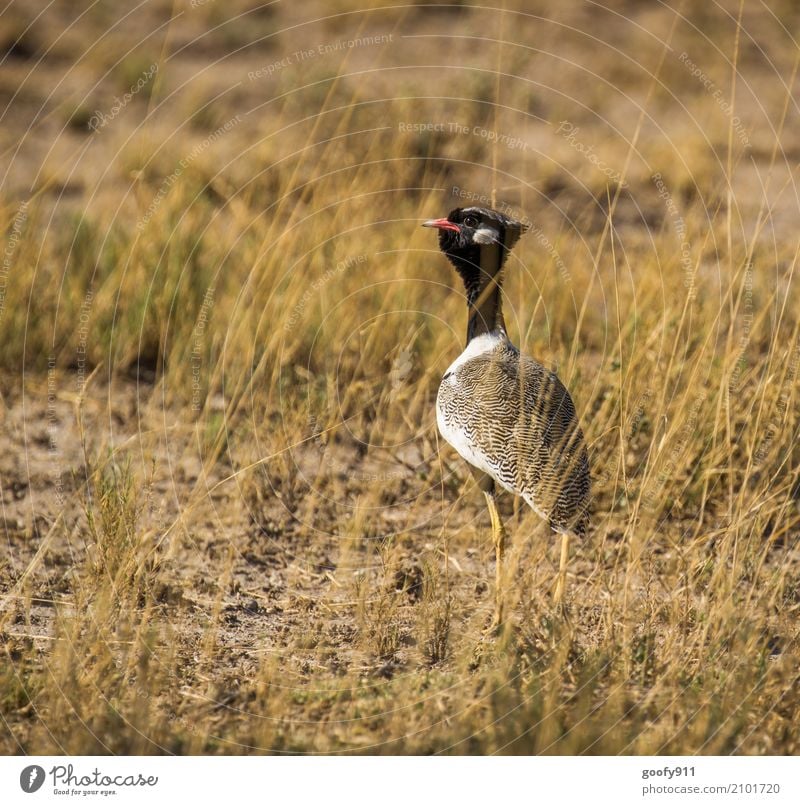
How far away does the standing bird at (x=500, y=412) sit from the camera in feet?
14.4

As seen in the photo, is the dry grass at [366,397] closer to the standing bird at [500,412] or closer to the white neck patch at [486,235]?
the standing bird at [500,412]

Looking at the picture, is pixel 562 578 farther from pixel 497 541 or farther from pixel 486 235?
pixel 486 235

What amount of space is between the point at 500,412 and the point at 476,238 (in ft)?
3.08

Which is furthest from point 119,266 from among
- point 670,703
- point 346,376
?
point 670,703

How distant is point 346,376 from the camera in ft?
20.6

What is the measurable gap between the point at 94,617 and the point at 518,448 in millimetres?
1906

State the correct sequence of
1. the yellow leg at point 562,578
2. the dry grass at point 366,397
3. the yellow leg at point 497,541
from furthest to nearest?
the yellow leg at point 497,541 → the yellow leg at point 562,578 → the dry grass at point 366,397

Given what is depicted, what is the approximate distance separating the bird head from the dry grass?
0.35 meters

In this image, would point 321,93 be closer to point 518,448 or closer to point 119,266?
point 119,266
